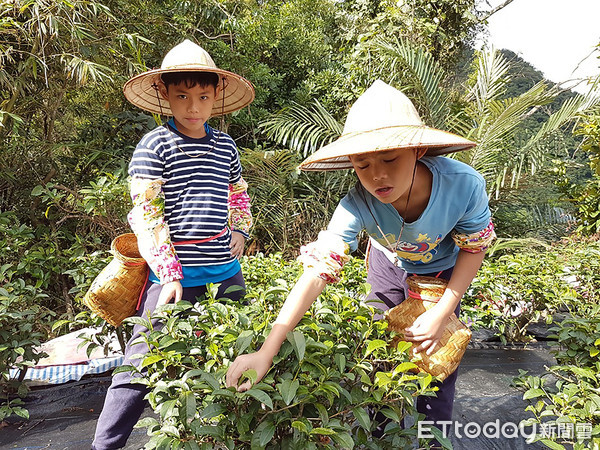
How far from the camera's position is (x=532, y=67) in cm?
2072

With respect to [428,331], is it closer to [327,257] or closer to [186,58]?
[327,257]

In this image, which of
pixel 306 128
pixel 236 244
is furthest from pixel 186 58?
pixel 306 128

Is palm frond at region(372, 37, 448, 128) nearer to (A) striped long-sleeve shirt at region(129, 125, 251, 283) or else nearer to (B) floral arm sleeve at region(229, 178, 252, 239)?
(B) floral arm sleeve at region(229, 178, 252, 239)

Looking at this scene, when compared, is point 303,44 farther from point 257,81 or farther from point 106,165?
point 106,165

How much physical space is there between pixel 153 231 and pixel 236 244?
455mm

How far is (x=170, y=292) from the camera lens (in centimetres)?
151

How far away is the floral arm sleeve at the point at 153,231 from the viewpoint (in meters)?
1.52

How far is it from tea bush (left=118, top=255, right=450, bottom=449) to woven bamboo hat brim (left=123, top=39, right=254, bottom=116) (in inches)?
34.4

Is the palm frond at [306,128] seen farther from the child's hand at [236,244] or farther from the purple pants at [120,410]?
the purple pants at [120,410]

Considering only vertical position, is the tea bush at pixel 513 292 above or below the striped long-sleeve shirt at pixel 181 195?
below

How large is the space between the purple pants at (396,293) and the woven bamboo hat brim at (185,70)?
0.91 meters

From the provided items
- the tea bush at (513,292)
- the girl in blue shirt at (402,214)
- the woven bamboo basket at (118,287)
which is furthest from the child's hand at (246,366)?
the tea bush at (513,292)

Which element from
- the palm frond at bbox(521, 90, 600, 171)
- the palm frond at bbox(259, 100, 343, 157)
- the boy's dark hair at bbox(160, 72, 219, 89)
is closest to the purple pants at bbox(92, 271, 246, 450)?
the boy's dark hair at bbox(160, 72, 219, 89)

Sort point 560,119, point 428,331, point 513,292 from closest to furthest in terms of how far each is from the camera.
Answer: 1. point 428,331
2. point 513,292
3. point 560,119
